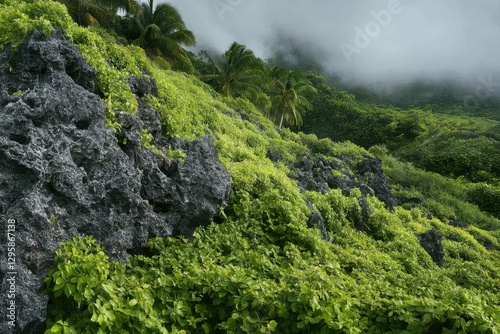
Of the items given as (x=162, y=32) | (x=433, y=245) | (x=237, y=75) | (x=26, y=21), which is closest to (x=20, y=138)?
(x=26, y=21)

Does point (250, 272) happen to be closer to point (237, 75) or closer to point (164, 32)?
point (164, 32)

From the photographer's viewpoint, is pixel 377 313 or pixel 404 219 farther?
pixel 404 219

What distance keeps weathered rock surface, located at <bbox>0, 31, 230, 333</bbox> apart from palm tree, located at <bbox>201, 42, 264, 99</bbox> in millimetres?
25074

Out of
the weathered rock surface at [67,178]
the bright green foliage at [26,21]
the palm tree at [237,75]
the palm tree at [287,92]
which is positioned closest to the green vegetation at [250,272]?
the bright green foliage at [26,21]

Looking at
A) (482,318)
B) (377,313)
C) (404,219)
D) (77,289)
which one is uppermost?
(404,219)

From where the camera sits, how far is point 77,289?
10.1ft

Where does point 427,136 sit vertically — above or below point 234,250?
above

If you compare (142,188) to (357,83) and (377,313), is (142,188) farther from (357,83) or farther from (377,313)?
(357,83)

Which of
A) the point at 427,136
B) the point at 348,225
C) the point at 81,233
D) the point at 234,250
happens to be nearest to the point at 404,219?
the point at 348,225

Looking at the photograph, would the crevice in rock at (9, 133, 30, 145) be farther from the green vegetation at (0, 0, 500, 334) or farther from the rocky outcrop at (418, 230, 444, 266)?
the rocky outcrop at (418, 230, 444, 266)

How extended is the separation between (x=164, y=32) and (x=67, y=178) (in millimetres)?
25434

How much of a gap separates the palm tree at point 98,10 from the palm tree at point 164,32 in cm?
211

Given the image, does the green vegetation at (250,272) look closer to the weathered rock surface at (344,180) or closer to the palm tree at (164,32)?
the weathered rock surface at (344,180)

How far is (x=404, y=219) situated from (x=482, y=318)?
35.5 feet
